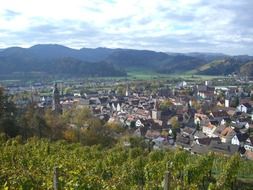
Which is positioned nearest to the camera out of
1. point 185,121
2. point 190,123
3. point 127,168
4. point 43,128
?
point 127,168

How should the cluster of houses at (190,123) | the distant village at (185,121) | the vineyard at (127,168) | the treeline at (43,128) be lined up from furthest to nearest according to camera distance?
the distant village at (185,121) < the cluster of houses at (190,123) < the treeline at (43,128) < the vineyard at (127,168)

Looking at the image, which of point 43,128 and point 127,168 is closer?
point 127,168

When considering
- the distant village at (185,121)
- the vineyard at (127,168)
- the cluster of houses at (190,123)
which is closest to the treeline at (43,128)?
the distant village at (185,121)

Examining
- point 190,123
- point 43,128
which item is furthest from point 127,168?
point 190,123

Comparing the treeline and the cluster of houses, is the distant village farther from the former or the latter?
the treeline

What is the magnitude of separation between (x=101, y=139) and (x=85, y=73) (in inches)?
6157

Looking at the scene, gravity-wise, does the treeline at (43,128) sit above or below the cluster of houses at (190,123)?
above

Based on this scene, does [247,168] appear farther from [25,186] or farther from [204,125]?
[204,125]

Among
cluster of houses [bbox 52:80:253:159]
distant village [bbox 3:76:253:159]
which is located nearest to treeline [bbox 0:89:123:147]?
distant village [bbox 3:76:253:159]

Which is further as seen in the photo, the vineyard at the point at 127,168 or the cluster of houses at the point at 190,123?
the cluster of houses at the point at 190,123

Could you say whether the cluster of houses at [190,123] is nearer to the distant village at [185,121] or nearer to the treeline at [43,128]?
the distant village at [185,121]

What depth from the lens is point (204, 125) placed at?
6338cm

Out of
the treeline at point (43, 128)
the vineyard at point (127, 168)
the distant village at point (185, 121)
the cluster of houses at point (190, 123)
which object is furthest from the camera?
the distant village at point (185, 121)

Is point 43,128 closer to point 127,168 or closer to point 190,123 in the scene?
point 127,168
